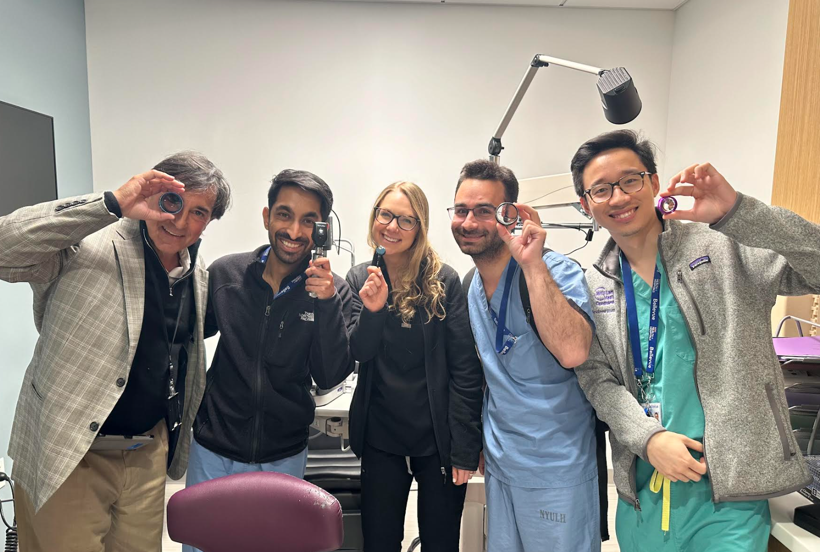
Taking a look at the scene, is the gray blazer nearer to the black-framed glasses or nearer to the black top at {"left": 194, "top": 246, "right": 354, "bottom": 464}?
the black top at {"left": 194, "top": 246, "right": 354, "bottom": 464}

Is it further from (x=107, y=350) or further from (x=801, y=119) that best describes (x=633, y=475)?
(x=107, y=350)

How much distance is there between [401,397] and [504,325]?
1.52 ft

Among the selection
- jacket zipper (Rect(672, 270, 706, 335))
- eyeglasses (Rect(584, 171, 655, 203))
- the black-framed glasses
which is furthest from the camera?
the black-framed glasses

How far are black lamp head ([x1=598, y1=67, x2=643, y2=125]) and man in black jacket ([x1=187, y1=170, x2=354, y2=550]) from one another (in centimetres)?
107

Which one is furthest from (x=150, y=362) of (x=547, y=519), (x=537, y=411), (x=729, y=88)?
(x=729, y=88)

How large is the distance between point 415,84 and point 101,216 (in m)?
2.93

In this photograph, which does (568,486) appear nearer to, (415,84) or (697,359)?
(697,359)

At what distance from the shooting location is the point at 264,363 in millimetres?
1800

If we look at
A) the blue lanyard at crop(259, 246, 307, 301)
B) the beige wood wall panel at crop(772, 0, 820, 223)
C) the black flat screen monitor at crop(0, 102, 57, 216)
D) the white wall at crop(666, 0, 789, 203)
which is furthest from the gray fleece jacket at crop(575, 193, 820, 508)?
the black flat screen monitor at crop(0, 102, 57, 216)

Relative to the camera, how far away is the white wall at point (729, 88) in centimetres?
290

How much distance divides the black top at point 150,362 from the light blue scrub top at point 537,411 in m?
1.13

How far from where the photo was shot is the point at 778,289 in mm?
1405

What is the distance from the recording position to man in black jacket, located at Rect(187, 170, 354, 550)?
1784 mm

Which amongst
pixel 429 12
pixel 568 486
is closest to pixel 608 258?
pixel 568 486
